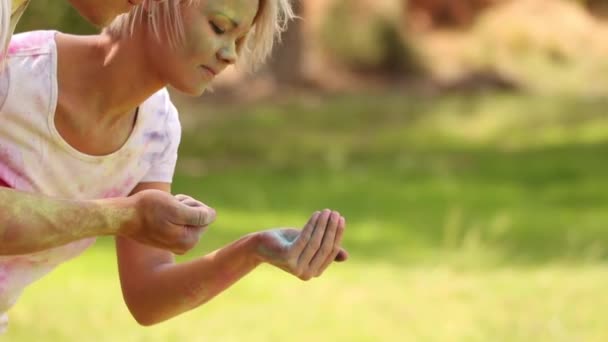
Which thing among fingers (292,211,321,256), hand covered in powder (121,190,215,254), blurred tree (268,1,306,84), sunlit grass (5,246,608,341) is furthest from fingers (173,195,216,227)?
blurred tree (268,1,306,84)

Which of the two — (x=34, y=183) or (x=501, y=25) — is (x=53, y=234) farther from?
(x=501, y=25)

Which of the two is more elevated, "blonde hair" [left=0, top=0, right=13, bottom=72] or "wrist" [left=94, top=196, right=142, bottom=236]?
"blonde hair" [left=0, top=0, right=13, bottom=72]

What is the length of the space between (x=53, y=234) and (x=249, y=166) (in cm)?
826

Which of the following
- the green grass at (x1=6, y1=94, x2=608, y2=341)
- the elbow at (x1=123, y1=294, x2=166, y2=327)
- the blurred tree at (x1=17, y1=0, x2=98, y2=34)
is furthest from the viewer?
the blurred tree at (x1=17, y1=0, x2=98, y2=34)

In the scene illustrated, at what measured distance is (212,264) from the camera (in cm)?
287

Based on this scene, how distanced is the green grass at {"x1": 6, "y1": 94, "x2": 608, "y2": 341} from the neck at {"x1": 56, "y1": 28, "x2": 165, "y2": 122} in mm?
2685

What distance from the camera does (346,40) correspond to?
49.2ft

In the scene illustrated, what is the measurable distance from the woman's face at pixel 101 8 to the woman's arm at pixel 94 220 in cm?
33

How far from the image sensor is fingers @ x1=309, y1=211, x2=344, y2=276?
256 cm

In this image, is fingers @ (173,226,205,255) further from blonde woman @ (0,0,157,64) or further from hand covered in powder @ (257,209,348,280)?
blonde woman @ (0,0,157,64)

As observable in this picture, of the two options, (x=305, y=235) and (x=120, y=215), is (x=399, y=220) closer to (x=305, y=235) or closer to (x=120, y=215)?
(x=305, y=235)

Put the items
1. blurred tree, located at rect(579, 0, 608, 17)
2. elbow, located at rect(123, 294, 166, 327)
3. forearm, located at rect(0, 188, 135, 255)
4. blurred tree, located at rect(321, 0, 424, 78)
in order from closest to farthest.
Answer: forearm, located at rect(0, 188, 135, 255), elbow, located at rect(123, 294, 166, 327), blurred tree, located at rect(321, 0, 424, 78), blurred tree, located at rect(579, 0, 608, 17)

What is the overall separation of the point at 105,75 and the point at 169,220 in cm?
62

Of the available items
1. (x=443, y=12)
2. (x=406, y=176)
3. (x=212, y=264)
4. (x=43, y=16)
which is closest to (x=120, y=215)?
(x=212, y=264)
